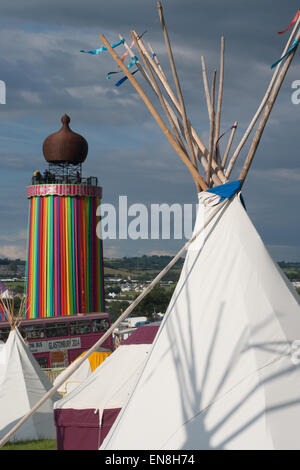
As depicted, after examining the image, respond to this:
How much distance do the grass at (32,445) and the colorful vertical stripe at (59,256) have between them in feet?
59.8

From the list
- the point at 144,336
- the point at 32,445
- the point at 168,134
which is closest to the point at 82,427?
the point at 144,336

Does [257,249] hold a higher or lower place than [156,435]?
higher

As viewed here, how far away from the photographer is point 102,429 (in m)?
9.67

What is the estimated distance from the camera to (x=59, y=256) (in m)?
31.0

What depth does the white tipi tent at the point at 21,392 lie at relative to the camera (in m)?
12.6

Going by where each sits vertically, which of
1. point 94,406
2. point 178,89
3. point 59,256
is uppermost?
point 178,89

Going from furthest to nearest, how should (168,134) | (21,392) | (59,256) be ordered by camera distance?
(59,256) < (21,392) < (168,134)

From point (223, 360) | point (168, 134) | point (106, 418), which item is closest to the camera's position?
point (223, 360)

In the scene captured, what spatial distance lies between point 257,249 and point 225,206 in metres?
0.69

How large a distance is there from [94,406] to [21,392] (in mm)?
3951

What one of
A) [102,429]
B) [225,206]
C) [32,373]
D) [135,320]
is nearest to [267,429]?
[225,206]

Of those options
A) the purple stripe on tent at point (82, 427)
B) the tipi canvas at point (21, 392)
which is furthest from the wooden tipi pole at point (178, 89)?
the tipi canvas at point (21, 392)

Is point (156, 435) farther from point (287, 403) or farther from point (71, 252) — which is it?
point (71, 252)

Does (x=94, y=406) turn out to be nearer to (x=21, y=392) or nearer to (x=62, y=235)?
(x=21, y=392)
